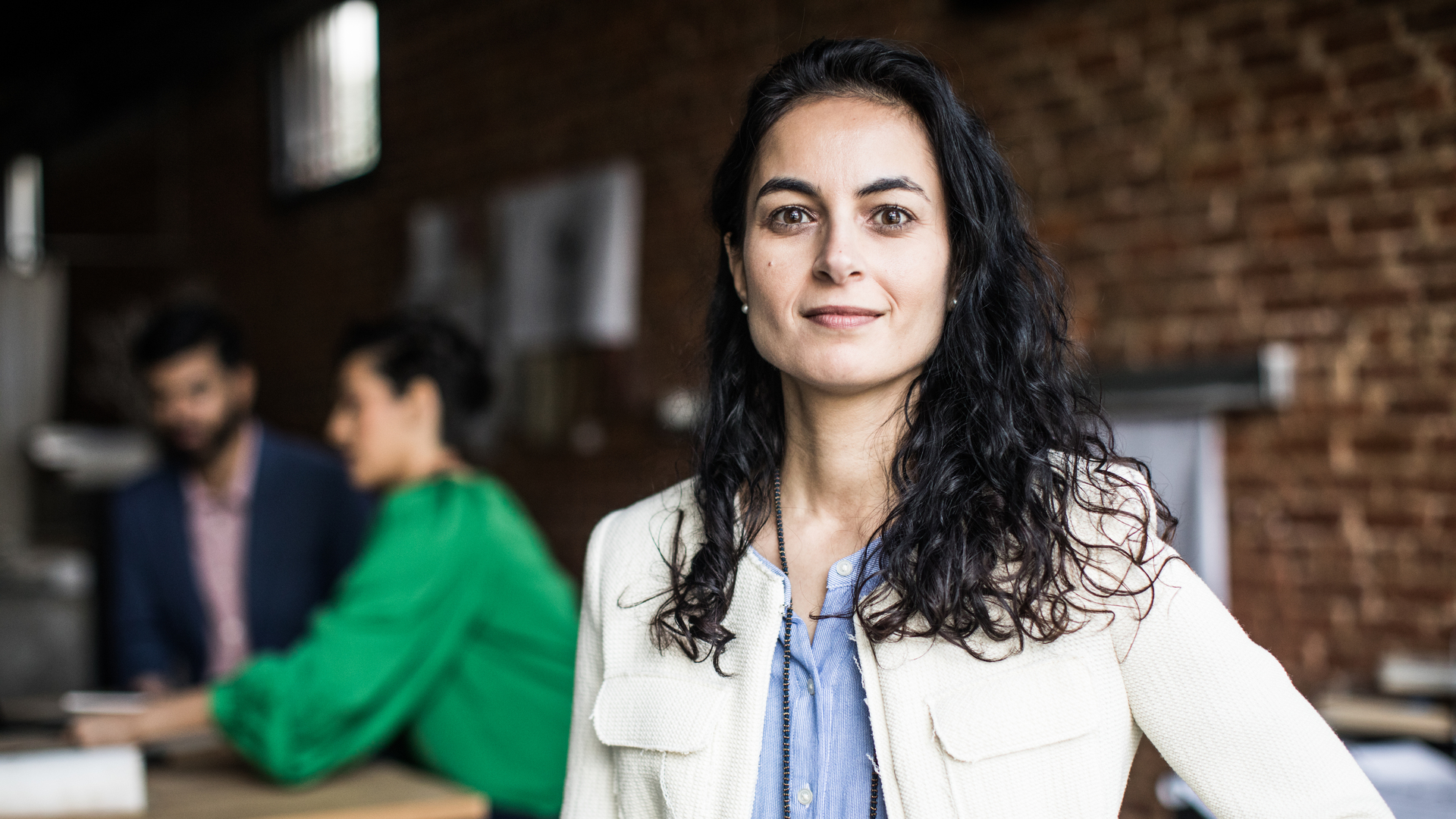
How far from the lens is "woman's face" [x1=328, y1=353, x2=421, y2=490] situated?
104 inches

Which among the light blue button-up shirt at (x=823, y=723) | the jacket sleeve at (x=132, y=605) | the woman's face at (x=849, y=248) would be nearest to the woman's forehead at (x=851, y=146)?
the woman's face at (x=849, y=248)

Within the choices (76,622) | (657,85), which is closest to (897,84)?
(657,85)

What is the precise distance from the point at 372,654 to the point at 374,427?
1.73 feet

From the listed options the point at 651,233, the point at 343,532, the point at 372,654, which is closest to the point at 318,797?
the point at 372,654

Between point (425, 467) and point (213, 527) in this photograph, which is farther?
point (213, 527)

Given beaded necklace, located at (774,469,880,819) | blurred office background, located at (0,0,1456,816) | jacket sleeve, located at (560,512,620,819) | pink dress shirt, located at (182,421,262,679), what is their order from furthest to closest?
pink dress shirt, located at (182,421,262,679), blurred office background, located at (0,0,1456,816), jacket sleeve, located at (560,512,620,819), beaded necklace, located at (774,469,880,819)

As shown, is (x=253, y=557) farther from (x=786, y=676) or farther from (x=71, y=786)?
(x=786, y=676)

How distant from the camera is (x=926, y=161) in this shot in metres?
1.21

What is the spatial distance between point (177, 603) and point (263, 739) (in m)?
1.29

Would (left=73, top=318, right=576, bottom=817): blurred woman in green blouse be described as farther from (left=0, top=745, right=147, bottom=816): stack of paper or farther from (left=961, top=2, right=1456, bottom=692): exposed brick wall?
(left=961, top=2, right=1456, bottom=692): exposed brick wall

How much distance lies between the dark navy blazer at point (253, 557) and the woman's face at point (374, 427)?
718 millimetres

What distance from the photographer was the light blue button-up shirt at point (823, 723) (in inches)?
45.8

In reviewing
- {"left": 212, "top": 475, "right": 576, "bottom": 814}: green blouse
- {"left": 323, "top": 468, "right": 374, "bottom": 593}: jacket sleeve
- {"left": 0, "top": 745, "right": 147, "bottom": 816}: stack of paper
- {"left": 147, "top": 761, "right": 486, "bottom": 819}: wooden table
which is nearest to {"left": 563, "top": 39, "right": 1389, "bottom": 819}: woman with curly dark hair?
{"left": 147, "top": 761, "right": 486, "bottom": 819}: wooden table

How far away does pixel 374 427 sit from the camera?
264cm
